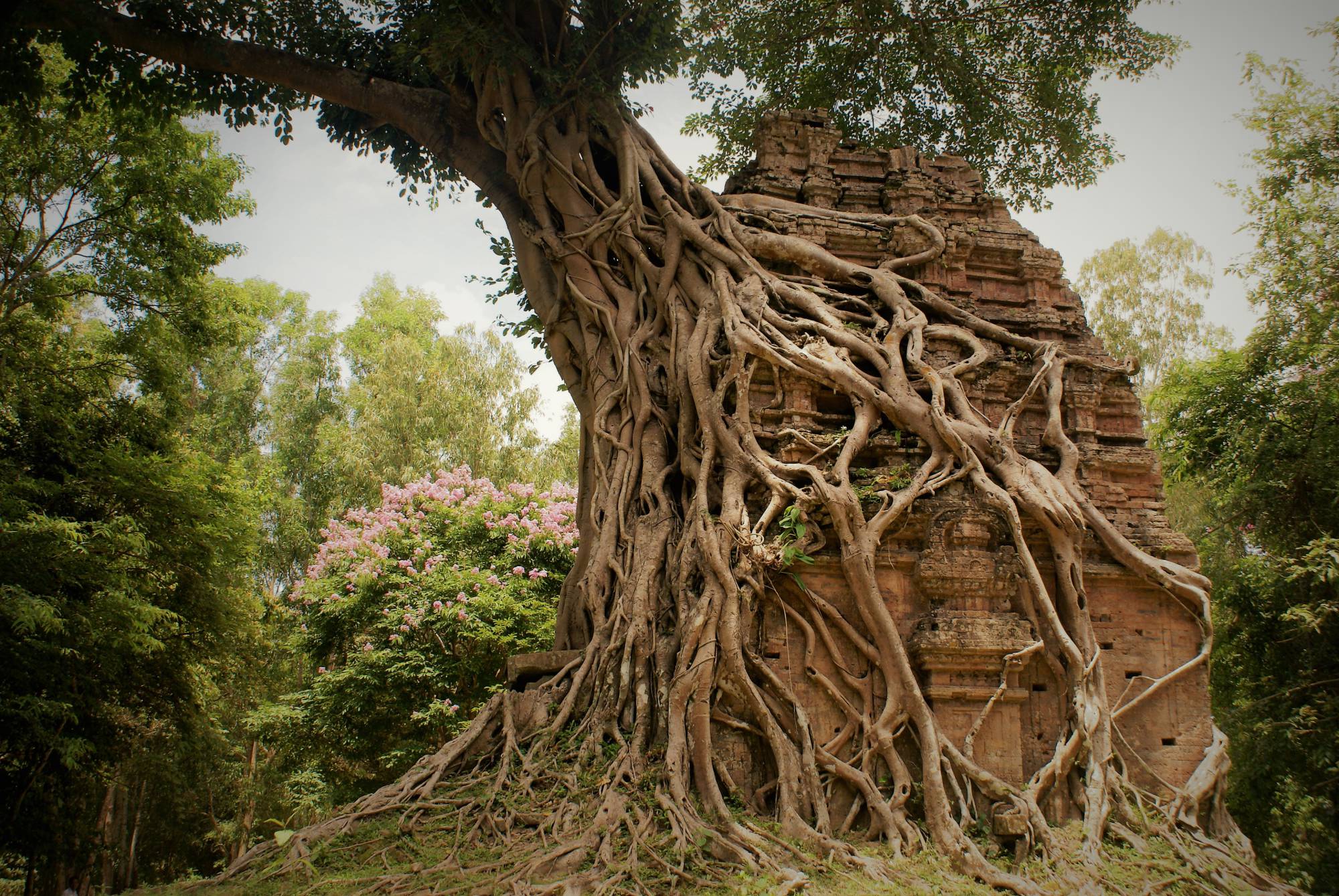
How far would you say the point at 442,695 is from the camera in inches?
366

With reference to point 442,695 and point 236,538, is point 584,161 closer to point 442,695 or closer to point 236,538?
point 236,538

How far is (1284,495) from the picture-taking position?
7875 millimetres

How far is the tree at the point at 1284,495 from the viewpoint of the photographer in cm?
718

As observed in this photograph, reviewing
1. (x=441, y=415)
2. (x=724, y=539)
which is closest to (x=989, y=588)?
(x=724, y=539)

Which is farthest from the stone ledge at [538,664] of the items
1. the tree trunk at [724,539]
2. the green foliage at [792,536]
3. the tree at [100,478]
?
the tree at [100,478]

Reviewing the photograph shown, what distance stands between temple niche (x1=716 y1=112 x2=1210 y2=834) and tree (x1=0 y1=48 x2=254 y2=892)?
438 cm

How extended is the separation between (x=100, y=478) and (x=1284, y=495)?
9.30 meters

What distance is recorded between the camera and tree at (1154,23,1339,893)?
283 inches

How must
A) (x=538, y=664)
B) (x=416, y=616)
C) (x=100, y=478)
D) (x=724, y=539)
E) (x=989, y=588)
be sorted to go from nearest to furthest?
1. (x=724, y=539)
2. (x=989, y=588)
3. (x=538, y=664)
4. (x=100, y=478)
5. (x=416, y=616)

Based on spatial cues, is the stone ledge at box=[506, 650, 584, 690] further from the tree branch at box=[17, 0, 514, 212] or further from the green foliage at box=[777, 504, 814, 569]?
the tree branch at box=[17, 0, 514, 212]

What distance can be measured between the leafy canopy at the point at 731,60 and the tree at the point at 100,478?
0.97 metres

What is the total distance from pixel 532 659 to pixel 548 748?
2.33 ft

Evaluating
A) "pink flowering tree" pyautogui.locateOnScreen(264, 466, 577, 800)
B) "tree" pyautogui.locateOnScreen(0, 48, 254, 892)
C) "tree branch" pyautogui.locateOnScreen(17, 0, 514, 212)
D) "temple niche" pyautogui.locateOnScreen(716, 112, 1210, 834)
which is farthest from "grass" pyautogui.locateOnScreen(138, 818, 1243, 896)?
"tree branch" pyautogui.locateOnScreen(17, 0, 514, 212)

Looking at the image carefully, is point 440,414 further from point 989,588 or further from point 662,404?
point 989,588
